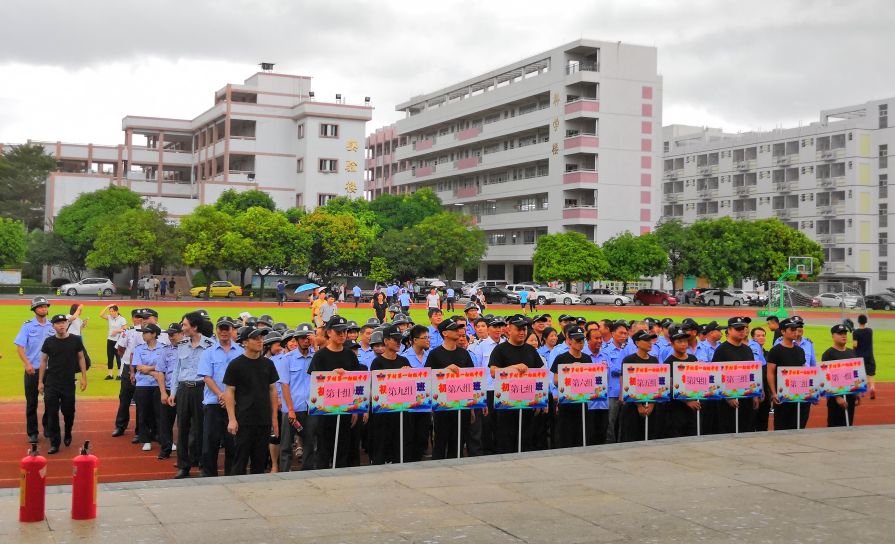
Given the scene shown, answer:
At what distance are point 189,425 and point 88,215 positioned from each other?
67.8 metres

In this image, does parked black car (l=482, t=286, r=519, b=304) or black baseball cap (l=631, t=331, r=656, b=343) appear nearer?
black baseball cap (l=631, t=331, r=656, b=343)

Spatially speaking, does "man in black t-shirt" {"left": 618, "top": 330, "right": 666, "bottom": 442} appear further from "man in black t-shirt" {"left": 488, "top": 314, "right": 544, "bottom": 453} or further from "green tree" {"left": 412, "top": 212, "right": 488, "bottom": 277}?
"green tree" {"left": 412, "top": 212, "right": 488, "bottom": 277}

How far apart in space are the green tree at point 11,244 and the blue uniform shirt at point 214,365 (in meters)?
67.4

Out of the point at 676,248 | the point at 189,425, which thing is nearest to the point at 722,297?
the point at 676,248

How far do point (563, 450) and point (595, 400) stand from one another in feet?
3.00

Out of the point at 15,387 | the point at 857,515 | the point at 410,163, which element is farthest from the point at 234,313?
the point at 410,163

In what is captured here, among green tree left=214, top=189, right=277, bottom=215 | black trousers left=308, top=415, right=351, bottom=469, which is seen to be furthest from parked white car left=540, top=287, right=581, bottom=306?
black trousers left=308, top=415, right=351, bottom=469

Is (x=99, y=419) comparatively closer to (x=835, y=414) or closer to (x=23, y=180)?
(x=835, y=414)

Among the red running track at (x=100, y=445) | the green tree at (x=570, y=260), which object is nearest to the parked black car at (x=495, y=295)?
the green tree at (x=570, y=260)

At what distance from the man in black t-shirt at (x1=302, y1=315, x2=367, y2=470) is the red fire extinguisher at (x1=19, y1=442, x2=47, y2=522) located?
10.8 ft

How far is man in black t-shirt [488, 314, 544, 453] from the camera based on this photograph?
1165 centimetres

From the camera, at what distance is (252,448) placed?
10047 mm

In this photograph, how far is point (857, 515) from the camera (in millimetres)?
8492

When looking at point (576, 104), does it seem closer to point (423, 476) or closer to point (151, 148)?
point (151, 148)
